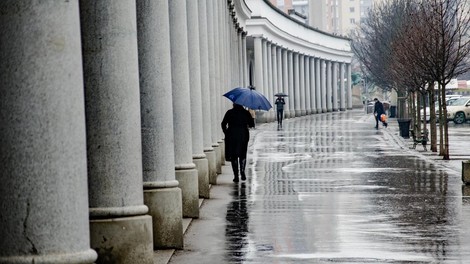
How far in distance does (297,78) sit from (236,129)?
74450 mm

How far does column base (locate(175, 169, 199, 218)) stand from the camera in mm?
17625

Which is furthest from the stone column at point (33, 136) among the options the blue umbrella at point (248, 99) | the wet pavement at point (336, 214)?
the blue umbrella at point (248, 99)

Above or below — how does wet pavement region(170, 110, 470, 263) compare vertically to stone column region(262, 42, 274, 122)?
below

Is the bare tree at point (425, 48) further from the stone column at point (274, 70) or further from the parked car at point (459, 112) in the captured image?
→ the stone column at point (274, 70)

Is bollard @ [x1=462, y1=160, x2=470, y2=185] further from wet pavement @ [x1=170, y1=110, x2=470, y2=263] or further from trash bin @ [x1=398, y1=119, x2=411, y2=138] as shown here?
trash bin @ [x1=398, y1=119, x2=411, y2=138]

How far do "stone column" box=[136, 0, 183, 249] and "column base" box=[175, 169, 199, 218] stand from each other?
3041 millimetres

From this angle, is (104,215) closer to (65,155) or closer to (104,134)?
(104,134)

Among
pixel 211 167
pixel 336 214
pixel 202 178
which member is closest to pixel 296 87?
pixel 211 167

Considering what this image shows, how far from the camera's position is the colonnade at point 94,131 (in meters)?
7.49

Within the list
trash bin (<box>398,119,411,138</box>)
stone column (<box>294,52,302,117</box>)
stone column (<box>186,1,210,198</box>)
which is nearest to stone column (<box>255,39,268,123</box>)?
stone column (<box>294,52,302,117</box>)

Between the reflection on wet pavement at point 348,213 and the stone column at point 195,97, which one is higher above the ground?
the stone column at point 195,97

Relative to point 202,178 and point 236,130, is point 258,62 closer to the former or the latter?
point 236,130

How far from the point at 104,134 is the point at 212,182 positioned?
1418cm

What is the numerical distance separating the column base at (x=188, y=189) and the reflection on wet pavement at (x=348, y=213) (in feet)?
2.15
